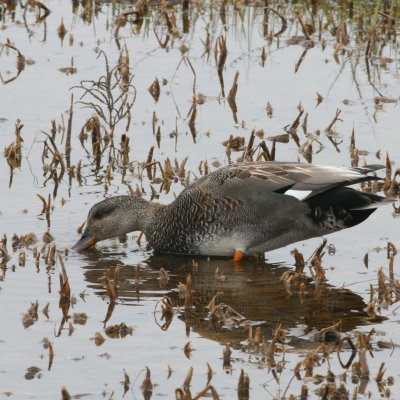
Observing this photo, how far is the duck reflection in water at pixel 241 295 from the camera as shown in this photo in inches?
258

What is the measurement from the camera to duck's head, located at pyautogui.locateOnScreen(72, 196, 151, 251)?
816cm

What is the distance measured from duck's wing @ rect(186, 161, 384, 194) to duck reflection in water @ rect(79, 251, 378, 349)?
607mm

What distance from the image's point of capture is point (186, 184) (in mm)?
9062

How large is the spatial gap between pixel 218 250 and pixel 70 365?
7.81 ft

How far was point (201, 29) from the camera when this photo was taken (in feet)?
45.1

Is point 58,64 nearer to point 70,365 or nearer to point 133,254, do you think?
point 133,254

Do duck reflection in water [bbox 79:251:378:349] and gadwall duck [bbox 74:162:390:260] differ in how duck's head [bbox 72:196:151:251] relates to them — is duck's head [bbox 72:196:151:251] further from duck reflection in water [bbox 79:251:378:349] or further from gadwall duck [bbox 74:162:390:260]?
duck reflection in water [bbox 79:251:378:349]

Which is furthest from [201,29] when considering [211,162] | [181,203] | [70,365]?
[70,365]

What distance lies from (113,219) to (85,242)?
291 millimetres

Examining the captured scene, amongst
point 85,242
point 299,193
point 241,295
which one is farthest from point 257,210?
point 85,242

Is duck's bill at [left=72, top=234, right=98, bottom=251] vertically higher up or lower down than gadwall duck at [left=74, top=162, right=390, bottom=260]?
lower down

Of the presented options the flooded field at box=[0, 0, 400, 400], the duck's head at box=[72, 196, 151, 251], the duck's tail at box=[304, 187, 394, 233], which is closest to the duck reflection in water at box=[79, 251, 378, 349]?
the flooded field at box=[0, 0, 400, 400]

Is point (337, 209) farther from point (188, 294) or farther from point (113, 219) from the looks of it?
point (113, 219)

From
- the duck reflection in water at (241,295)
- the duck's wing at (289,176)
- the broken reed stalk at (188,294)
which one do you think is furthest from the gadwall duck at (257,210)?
the broken reed stalk at (188,294)
